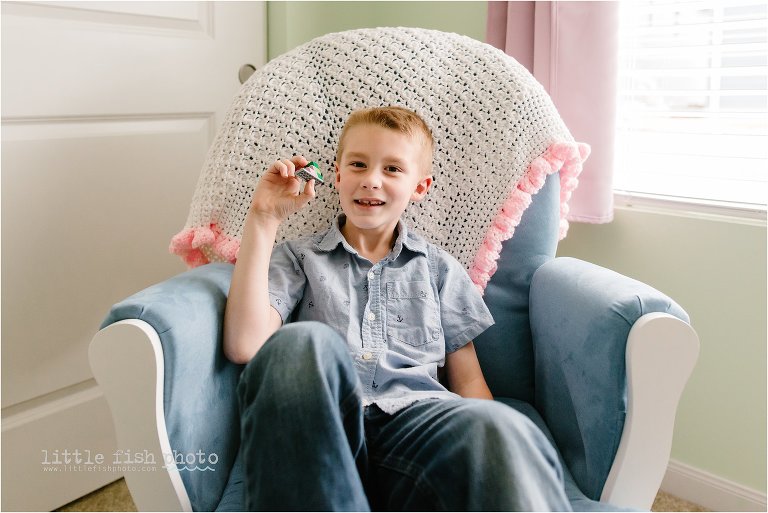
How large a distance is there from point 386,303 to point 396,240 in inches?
5.1

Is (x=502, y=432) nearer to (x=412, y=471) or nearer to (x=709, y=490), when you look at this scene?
(x=412, y=471)

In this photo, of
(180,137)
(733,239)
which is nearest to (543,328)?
(733,239)

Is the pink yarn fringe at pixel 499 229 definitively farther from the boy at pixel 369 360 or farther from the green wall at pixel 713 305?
the green wall at pixel 713 305

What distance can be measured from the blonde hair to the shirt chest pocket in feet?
0.74

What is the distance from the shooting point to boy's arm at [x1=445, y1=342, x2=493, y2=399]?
1271mm

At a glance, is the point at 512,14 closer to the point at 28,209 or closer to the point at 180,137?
the point at 180,137

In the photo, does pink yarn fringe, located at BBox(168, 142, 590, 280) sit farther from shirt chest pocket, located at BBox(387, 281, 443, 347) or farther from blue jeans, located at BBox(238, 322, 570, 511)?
blue jeans, located at BBox(238, 322, 570, 511)

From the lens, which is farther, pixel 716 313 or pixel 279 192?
pixel 716 313

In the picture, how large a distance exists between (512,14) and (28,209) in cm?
118

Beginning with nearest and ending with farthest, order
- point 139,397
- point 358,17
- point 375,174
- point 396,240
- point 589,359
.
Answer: point 139,397 < point 589,359 < point 375,174 < point 396,240 < point 358,17

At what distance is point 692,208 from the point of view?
162 centimetres

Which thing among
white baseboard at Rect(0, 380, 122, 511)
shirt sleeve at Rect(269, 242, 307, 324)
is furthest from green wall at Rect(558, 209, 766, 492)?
white baseboard at Rect(0, 380, 122, 511)

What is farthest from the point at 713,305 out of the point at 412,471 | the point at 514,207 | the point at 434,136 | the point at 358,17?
the point at 358,17

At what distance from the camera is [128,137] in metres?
1.68
